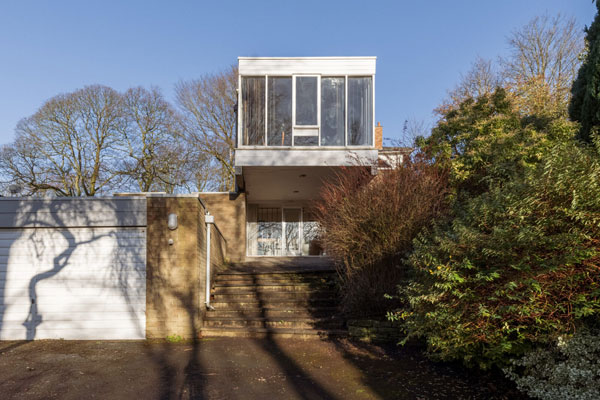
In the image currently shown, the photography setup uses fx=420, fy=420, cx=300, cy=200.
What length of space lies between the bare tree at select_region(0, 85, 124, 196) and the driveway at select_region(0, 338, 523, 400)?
14655mm

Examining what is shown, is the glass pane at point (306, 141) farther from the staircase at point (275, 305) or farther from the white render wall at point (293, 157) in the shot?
the staircase at point (275, 305)

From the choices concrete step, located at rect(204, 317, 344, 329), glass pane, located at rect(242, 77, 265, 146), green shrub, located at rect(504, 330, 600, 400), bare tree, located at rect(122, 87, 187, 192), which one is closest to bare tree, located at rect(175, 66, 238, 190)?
bare tree, located at rect(122, 87, 187, 192)

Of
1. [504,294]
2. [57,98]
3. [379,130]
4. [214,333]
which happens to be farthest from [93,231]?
[57,98]

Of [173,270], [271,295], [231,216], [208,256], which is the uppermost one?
[231,216]

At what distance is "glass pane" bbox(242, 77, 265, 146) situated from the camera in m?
11.5

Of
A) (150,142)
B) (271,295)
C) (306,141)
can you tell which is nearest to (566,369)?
(271,295)

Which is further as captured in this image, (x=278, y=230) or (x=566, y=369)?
(x=278, y=230)

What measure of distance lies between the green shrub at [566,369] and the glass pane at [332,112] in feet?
25.9

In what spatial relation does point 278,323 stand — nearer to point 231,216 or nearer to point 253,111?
point 253,111

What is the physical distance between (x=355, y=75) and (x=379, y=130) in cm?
651

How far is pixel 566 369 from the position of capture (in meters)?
3.89

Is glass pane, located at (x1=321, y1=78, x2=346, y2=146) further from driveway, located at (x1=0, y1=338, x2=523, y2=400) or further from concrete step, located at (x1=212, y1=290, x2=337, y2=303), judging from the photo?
driveway, located at (x1=0, y1=338, x2=523, y2=400)

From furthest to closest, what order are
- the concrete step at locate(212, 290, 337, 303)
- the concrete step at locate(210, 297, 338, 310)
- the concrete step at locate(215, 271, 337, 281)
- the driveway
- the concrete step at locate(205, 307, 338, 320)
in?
the concrete step at locate(215, 271, 337, 281)
the concrete step at locate(212, 290, 337, 303)
the concrete step at locate(210, 297, 338, 310)
the concrete step at locate(205, 307, 338, 320)
the driveway

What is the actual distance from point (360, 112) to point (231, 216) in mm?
5589
